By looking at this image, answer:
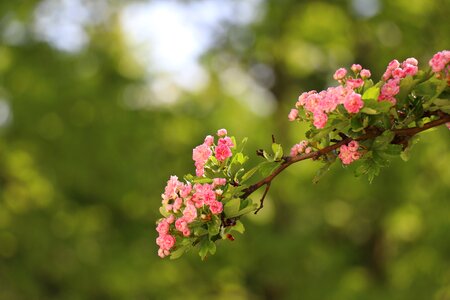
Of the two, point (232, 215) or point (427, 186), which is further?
point (427, 186)

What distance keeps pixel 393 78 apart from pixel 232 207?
0.66 metres

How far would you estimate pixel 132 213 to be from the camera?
10.2 m

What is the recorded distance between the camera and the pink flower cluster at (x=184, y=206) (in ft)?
8.01

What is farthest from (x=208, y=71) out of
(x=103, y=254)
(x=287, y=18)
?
(x=103, y=254)

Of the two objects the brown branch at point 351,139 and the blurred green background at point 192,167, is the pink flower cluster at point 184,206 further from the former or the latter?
the blurred green background at point 192,167

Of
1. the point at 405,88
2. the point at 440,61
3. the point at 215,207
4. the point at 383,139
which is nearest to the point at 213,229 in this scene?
the point at 215,207

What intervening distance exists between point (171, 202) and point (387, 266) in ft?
25.9

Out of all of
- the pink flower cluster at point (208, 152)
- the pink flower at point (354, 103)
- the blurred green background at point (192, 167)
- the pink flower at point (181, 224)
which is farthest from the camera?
the blurred green background at point (192, 167)

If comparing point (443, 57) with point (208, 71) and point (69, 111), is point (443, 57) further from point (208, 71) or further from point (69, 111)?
point (208, 71)

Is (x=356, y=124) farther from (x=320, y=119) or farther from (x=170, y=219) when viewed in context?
(x=170, y=219)

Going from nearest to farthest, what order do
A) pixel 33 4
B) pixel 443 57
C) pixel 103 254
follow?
pixel 443 57 < pixel 103 254 < pixel 33 4

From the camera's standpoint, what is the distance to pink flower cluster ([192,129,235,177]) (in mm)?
2553

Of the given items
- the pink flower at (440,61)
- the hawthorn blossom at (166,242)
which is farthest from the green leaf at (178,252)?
the pink flower at (440,61)

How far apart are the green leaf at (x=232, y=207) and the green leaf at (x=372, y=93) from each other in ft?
1.66
